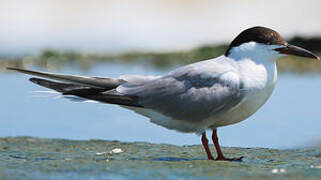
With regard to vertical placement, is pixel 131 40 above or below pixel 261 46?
above

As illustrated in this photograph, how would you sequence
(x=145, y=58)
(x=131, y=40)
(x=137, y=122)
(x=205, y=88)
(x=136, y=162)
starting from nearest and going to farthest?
(x=136, y=162) → (x=205, y=88) → (x=137, y=122) → (x=145, y=58) → (x=131, y=40)

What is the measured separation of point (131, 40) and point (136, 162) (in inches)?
339

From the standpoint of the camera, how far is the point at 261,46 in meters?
5.76

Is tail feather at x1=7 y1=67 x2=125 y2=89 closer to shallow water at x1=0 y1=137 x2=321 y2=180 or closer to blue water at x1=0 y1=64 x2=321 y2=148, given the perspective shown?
shallow water at x1=0 y1=137 x2=321 y2=180

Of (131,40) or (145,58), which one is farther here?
(131,40)

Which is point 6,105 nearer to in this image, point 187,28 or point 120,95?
point 120,95

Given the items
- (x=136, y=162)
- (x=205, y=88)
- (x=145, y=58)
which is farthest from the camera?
(x=145, y=58)

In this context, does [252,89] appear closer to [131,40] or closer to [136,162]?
[136,162]

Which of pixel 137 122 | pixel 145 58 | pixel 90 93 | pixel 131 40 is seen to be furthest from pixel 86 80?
pixel 131 40

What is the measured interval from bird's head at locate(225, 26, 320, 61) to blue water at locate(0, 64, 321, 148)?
1233mm

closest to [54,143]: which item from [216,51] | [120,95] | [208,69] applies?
[120,95]

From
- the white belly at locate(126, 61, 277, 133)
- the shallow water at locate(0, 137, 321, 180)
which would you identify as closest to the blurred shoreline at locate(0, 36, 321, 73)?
the shallow water at locate(0, 137, 321, 180)

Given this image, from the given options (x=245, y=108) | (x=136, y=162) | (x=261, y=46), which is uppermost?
(x=261, y=46)

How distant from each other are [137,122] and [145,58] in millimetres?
5021
